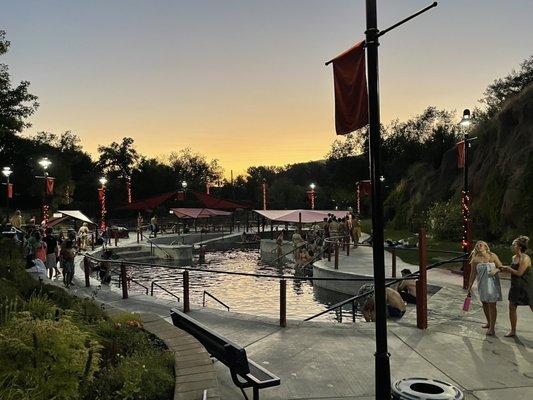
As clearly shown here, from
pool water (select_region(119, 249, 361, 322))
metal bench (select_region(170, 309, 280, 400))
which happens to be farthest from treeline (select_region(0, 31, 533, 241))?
metal bench (select_region(170, 309, 280, 400))

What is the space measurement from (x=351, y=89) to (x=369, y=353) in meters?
4.29

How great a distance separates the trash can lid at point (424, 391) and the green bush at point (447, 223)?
1079 inches

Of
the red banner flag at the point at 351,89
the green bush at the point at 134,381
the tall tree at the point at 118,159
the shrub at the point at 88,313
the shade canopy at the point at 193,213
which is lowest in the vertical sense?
the green bush at the point at 134,381

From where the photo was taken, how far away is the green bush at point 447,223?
98.9 ft

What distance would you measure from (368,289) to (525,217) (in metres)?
19.0

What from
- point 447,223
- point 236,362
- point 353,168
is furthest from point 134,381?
point 353,168

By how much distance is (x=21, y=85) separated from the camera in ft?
164

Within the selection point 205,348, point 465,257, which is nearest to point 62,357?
point 205,348

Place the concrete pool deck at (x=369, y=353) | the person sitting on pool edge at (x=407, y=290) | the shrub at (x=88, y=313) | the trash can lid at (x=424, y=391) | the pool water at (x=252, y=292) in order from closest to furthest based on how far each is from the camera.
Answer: the trash can lid at (x=424, y=391) < the concrete pool deck at (x=369, y=353) < the shrub at (x=88, y=313) < the person sitting on pool edge at (x=407, y=290) < the pool water at (x=252, y=292)

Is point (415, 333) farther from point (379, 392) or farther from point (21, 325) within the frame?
point (21, 325)

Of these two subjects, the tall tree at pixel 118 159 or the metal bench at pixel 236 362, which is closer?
the metal bench at pixel 236 362

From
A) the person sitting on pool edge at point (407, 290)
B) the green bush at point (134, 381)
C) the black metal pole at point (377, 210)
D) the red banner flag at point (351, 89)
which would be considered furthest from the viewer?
the person sitting on pool edge at point (407, 290)

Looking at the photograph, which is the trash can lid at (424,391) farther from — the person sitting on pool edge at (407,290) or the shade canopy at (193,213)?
the shade canopy at (193,213)

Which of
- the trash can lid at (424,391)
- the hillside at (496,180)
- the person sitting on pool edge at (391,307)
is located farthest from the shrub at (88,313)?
the hillside at (496,180)
